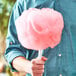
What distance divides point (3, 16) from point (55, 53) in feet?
6.52

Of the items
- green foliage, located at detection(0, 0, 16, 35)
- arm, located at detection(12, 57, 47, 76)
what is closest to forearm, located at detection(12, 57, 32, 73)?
arm, located at detection(12, 57, 47, 76)

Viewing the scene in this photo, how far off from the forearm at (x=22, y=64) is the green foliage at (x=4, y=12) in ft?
6.12

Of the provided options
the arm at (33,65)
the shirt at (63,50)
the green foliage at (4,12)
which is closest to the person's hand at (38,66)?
the arm at (33,65)

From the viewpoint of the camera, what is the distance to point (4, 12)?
3.28 metres

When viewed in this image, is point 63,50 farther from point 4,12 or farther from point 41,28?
point 4,12

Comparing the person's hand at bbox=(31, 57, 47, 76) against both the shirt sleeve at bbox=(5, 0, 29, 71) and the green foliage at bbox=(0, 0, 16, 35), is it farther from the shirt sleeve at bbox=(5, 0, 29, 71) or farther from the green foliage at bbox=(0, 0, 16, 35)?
the green foliage at bbox=(0, 0, 16, 35)

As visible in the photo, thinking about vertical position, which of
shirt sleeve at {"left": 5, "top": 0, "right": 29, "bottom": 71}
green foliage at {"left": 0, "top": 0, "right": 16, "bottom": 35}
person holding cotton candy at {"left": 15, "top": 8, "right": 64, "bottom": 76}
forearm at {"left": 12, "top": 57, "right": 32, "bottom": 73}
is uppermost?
person holding cotton candy at {"left": 15, "top": 8, "right": 64, "bottom": 76}

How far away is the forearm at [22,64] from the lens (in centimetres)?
128

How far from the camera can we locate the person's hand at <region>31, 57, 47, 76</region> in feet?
3.99

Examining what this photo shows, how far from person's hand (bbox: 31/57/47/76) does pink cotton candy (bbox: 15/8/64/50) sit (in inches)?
1.9

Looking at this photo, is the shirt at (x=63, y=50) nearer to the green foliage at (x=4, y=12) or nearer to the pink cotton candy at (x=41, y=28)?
the pink cotton candy at (x=41, y=28)

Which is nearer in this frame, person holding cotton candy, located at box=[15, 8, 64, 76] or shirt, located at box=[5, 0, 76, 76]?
person holding cotton candy, located at box=[15, 8, 64, 76]

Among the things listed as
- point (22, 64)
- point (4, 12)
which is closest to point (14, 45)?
point (22, 64)

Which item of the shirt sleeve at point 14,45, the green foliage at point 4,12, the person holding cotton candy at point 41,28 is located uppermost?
the person holding cotton candy at point 41,28
